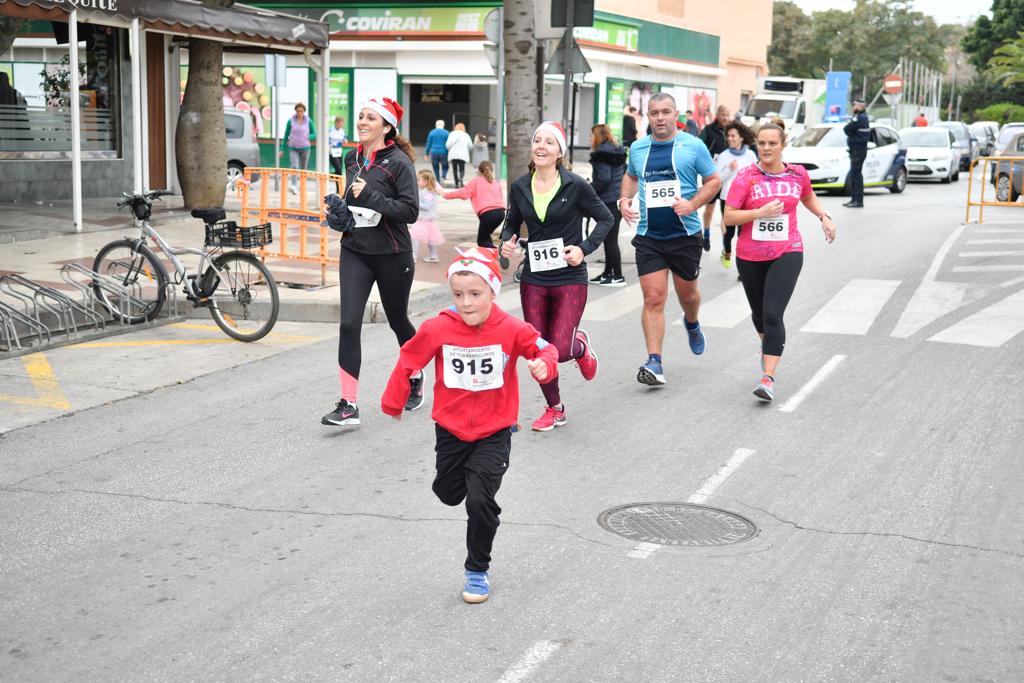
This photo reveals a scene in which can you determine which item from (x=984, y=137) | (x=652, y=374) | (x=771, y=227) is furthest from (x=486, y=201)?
(x=984, y=137)

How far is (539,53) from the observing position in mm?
15867

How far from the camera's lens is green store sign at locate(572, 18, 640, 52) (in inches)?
1548

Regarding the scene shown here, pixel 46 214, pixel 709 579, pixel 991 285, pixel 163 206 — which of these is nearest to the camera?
pixel 709 579

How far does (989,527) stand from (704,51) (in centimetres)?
4795

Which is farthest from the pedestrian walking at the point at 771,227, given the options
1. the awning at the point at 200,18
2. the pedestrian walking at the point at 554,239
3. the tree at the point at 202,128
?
the tree at the point at 202,128

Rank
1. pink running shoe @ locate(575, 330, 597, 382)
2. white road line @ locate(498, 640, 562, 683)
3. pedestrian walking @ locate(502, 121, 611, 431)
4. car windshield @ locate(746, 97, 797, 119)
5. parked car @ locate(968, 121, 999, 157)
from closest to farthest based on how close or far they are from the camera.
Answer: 1. white road line @ locate(498, 640, 562, 683)
2. pink running shoe @ locate(575, 330, 597, 382)
3. pedestrian walking @ locate(502, 121, 611, 431)
4. parked car @ locate(968, 121, 999, 157)
5. car windshield @ locate(746, 97, 797, 119)

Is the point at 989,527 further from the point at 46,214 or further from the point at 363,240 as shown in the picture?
the point at 46,214

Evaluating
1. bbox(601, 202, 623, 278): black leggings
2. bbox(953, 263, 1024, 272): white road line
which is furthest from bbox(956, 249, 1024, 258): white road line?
bbox(601, 202, 623, 278): black leggings

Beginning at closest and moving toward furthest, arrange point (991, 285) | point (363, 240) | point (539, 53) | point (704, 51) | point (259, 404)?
point (363, 240) < point (259, 404) < point (991, 285) < point (539, 53) < point (704, 51)

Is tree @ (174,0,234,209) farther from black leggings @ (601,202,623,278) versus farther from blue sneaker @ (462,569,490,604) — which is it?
blue sneaker @ (462,569,490,604)

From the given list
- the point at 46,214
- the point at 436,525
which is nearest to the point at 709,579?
the point at 436,525

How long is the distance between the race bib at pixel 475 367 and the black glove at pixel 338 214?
101 inches

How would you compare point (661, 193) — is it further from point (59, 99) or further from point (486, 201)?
point (59, 99)

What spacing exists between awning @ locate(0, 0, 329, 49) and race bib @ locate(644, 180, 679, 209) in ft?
32.3
